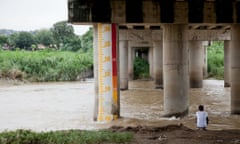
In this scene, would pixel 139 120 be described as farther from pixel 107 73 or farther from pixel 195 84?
pixel 195 84

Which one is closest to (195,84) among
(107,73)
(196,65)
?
(196,65)

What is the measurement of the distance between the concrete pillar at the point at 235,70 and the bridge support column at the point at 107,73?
543 centimetres

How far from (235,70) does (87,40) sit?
Result: 7564 cm

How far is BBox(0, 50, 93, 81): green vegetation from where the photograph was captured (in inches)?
2210

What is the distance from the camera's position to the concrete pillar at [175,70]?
Answer: 18906mm

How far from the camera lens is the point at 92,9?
18.5 m

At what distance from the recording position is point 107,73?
1856 cm

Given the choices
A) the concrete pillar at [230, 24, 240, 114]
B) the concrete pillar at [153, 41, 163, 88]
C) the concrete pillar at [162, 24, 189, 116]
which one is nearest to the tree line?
the concrete pillar at [153, 41, 163, 88]

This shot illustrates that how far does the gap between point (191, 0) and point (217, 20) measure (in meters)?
1.37

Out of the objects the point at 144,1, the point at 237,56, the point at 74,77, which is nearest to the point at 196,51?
the point at 237,56

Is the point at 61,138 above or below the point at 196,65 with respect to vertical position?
below

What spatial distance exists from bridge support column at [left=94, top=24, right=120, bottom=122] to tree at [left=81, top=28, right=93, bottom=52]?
72.2 m

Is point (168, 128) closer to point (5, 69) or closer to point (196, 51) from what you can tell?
point (196, 51)

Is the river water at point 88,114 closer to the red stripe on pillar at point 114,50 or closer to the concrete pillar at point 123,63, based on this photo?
the red stripe on pillar at point 114,50
